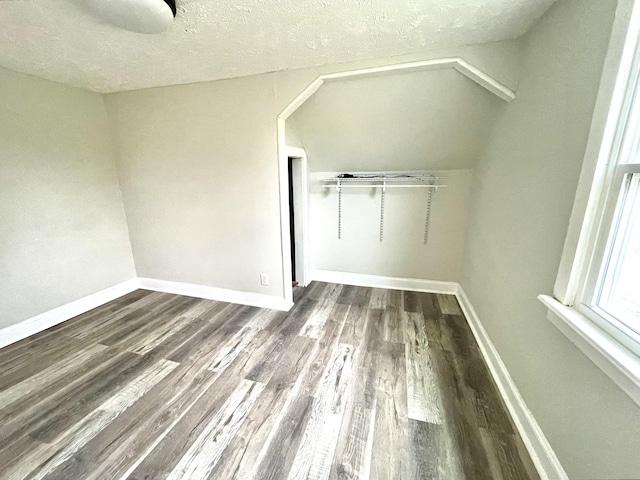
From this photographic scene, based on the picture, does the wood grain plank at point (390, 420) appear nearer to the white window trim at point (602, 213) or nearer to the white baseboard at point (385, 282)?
the white window trim at point (602, 213)

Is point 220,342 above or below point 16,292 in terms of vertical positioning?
below

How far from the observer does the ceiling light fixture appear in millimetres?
1244

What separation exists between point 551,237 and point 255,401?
196 centimetres

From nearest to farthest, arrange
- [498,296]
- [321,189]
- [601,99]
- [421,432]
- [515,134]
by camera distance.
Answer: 1. [601,99]
2. [421,432]
3. [515,134]
4. [498,296]
5. [321,189]

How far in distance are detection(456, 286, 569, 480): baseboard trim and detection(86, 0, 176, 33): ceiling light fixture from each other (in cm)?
288

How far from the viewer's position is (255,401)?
5.38ft

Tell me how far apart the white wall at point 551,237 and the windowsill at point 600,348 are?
54mm

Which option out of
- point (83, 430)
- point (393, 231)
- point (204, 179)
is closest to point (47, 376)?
point (83, 430)

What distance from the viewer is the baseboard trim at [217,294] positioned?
110 inches

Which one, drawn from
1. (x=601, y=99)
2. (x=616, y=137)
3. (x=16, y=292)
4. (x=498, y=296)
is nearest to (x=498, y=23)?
(x=601, y=99)

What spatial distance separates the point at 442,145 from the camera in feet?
8.62

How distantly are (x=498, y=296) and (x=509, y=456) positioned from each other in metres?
0.98

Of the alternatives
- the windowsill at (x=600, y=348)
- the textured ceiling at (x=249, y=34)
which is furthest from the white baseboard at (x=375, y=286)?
the textured ceiling at (x=249, y=34)

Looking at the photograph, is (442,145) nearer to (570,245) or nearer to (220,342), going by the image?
(570,245)
